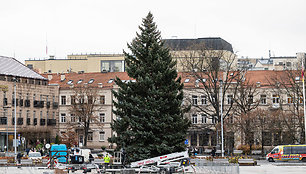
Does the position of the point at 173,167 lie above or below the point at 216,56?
below

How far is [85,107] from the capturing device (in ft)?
298

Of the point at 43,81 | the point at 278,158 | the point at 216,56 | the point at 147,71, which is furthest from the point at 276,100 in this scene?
the point at 147,71

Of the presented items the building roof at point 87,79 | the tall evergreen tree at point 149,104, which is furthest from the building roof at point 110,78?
the tall evergreen tree at point 149,104

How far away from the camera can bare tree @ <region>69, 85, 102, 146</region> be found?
297ft

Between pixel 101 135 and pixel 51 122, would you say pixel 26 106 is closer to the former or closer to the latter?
pixel 51 122

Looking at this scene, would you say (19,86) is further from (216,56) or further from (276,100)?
(276,100)

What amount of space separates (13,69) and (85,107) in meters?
12.1

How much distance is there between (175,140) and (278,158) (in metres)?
24.3

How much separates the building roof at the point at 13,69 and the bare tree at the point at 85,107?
719 centimetres

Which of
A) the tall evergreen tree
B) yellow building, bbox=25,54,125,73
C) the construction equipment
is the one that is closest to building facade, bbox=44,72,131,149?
yellow building, bbox=25,54,125,73

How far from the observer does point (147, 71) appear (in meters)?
44.4

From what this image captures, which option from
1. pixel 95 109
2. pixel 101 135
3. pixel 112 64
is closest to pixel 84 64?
pixel 112 64

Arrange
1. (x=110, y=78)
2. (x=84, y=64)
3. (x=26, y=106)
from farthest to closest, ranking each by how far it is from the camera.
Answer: (x=84, y=64)
(x=110, y=78)
(x=26, y=106)

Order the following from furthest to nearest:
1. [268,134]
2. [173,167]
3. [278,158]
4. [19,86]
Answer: [19,86], [268,134], [278,158], [173,167]
